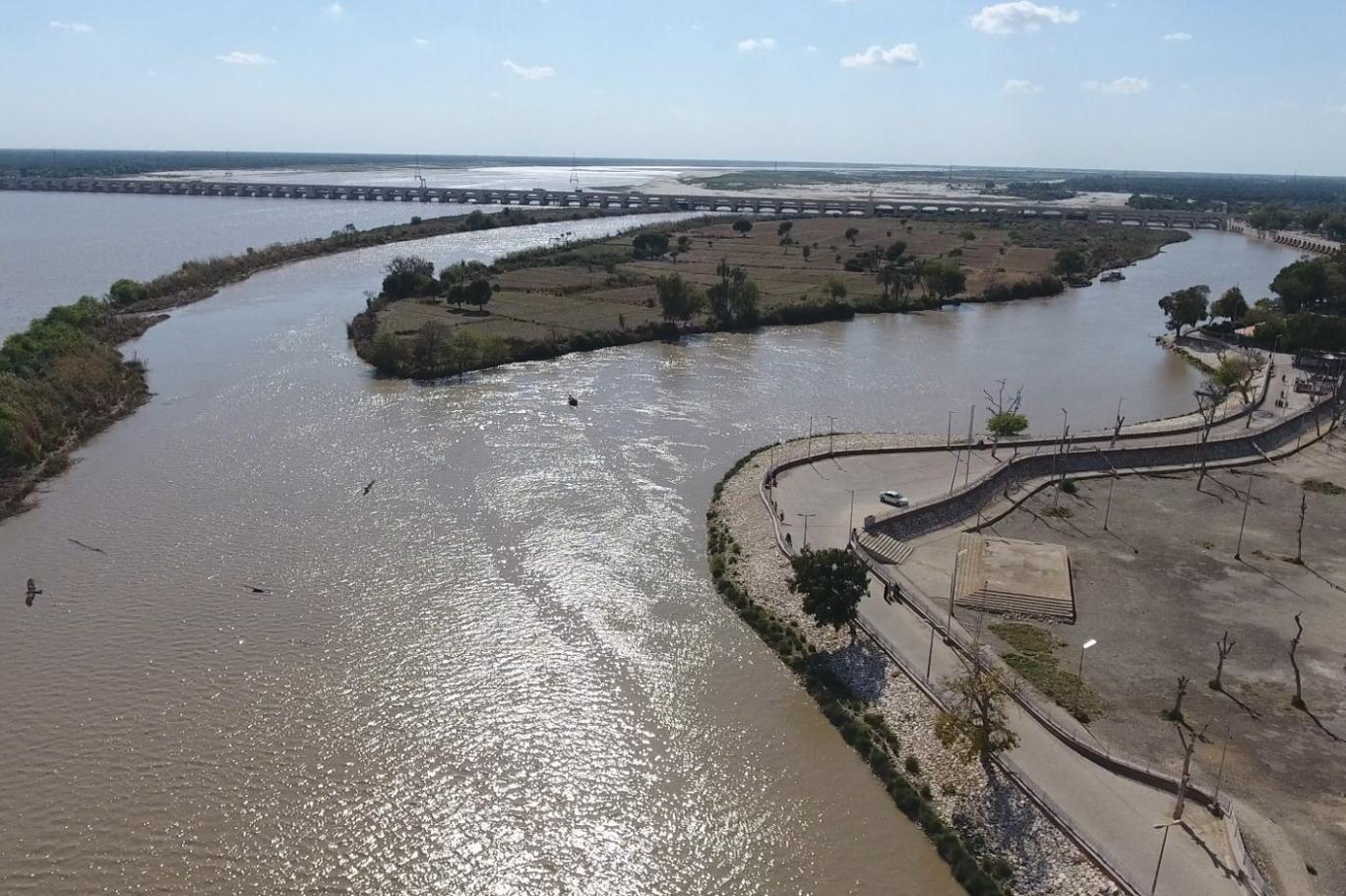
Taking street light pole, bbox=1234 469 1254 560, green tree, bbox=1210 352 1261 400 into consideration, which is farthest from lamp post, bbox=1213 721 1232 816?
green tree, bbox=1210 352 1261 400

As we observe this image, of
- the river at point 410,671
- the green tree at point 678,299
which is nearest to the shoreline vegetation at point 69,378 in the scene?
the river at point 410,671

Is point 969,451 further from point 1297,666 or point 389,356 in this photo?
point 389,356

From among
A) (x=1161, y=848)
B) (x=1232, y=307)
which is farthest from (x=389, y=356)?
(x=1232, y=307)

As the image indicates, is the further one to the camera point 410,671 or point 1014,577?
point 1014,577

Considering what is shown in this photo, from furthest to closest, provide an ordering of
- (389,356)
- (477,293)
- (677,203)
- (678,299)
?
(677,203) → (477,293) → (678,299) → (389,356)

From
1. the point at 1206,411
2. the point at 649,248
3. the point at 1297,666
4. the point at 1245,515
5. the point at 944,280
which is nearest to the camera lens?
the point at 1297,666

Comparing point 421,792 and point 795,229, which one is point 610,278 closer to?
point 795,229

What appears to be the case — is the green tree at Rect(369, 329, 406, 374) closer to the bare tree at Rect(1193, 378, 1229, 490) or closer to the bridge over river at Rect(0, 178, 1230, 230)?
the bare tree at Rect(1193, 378, 1229, 490)
